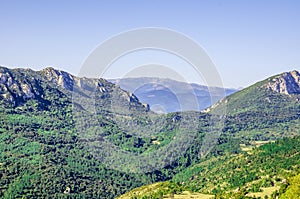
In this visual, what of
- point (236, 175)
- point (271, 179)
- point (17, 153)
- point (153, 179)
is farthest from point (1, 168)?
point (271, 179)

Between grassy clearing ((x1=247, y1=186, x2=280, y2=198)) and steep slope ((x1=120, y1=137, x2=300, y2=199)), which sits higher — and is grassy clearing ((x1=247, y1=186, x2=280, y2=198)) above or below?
below

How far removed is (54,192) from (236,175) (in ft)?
210

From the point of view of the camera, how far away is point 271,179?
4114 inches

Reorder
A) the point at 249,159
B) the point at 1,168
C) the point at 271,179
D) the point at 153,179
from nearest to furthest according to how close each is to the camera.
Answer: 1. the point at 271,179
2. the point at 249,159
3. the point at 1,168
4. the point at 153,179

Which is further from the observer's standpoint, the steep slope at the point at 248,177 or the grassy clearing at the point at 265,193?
the steep slope at the point at 248,177

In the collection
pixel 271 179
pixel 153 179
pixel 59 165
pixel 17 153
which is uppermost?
pixel 17 153

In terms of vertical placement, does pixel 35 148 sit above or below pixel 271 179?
above

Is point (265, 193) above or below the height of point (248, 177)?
below

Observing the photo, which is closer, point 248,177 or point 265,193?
point 265,193

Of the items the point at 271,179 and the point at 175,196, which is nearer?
the point at 175,196

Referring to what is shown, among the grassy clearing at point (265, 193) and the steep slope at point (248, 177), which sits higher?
the steep slope at point (248, 177)

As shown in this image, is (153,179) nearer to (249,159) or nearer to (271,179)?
(249,159)

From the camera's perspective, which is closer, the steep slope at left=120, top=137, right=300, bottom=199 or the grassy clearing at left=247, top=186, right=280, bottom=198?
the grassy clearing at left=247, top=186, right=280, bottom=198

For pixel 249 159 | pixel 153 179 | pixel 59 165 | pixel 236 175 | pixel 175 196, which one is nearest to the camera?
pixel 175 196
